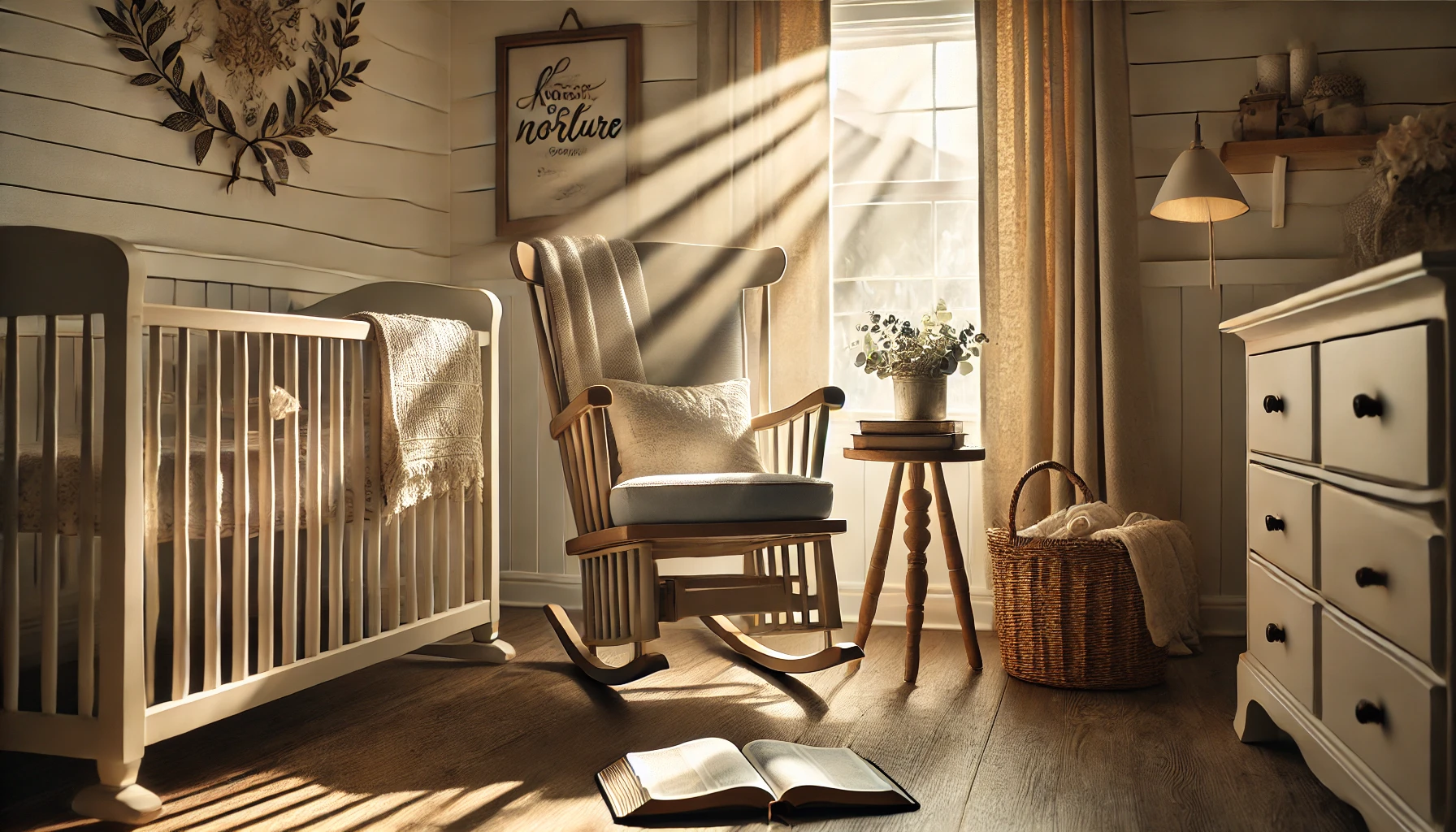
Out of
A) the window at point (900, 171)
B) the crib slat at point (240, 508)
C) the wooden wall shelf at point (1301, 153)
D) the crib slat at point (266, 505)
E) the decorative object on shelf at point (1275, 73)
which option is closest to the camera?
the crib slat at point (240, 508)

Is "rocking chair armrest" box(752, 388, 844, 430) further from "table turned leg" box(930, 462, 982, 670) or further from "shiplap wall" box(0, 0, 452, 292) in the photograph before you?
"shiplap wall" box(0, 0, 452, 292)

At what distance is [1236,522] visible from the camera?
2.91 meters

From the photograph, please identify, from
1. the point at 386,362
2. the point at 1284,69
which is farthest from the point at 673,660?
the point at 1284,69

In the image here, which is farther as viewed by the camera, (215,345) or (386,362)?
(386,362)

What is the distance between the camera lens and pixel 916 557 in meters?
2.45

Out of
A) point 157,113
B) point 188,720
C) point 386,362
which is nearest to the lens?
point 188,720

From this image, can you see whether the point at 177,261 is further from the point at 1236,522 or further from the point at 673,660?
the point at 1236,522

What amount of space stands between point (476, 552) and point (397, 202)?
1.35 meters

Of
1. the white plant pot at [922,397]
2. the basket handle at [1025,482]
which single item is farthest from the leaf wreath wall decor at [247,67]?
the basket handle at [1025,482]

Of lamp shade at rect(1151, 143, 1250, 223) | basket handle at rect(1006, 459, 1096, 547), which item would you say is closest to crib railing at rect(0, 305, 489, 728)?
basket handle at rect(1006, 459, 1096, 547)

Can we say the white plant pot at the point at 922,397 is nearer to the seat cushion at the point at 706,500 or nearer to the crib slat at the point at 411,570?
the seat cushion at the point at 706,500

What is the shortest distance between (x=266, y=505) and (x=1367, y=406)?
1814mm

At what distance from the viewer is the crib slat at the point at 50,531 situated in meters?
1.59

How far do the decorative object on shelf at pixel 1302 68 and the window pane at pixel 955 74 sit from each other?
870 mm
